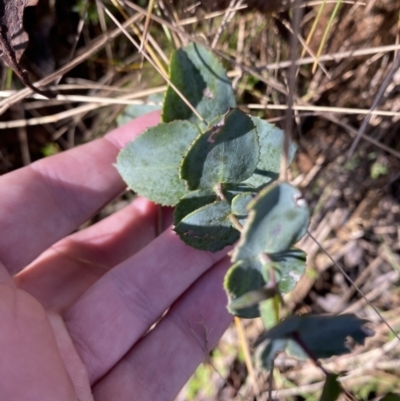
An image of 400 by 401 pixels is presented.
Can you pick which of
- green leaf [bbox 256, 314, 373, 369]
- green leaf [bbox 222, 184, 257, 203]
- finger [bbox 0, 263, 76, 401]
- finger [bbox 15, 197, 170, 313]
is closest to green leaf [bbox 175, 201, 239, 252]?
green leaf [bbox 222, 184, 257, 203]

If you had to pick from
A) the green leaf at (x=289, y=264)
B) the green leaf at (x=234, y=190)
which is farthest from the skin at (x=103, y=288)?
the green leaf at (x=289, y=264)

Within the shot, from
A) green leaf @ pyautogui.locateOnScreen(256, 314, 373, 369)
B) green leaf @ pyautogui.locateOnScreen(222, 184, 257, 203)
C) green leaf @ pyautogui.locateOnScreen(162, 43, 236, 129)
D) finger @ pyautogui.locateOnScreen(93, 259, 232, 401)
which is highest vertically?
green leaf @ pyautogui.locateOnScreen(162, 43, 236, 129)

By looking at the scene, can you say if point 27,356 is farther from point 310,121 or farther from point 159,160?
point 310,121

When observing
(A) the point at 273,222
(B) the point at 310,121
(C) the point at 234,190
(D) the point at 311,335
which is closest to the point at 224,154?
(C) the point at 234,190

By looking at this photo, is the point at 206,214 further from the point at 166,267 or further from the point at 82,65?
the point at 82,65

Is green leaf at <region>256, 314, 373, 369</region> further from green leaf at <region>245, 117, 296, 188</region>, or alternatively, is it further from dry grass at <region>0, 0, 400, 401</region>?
dry grass at <region>0, 0, 400, 401</region>

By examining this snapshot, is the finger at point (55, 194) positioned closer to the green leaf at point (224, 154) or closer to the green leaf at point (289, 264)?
the green leaf at point (224, 154)
